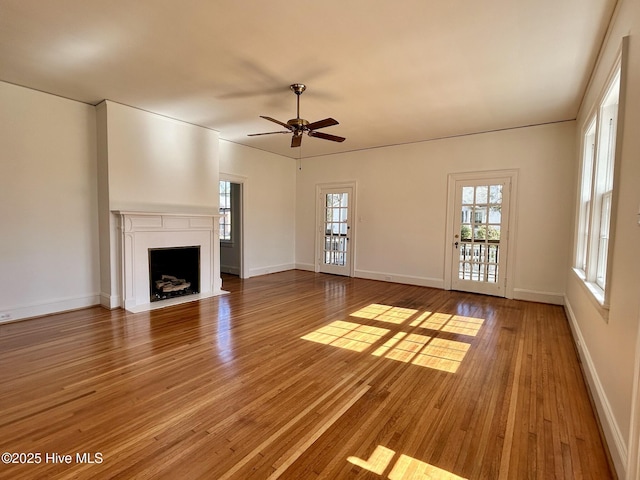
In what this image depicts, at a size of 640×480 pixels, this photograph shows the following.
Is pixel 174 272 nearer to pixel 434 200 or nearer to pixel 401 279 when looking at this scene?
pixel 401 279

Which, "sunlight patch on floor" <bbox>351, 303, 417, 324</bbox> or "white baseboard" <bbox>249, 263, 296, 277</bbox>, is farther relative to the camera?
"white baseboard" <bbox>249, 263, 296, 277</bbox>

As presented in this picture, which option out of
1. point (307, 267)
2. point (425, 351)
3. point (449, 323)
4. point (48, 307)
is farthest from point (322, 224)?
point (48, 307)

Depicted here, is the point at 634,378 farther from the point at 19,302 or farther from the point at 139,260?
the point at 19,302

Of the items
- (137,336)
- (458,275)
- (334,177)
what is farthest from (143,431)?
(334,177)

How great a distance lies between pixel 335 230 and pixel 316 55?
4.67 metres

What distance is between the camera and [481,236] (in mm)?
5625

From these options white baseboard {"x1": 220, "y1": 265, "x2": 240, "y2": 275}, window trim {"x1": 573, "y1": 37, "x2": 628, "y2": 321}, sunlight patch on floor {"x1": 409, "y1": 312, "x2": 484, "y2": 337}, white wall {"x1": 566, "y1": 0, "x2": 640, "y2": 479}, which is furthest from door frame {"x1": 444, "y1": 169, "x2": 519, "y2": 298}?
white baseboard {"x1": 220, "y1": 265, "x2": 240, "y2": 275}

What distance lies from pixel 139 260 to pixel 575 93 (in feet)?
20.1

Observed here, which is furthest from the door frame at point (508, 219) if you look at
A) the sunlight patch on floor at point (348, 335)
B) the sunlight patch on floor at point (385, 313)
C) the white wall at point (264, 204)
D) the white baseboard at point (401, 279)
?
the white wall at point (264, 204)

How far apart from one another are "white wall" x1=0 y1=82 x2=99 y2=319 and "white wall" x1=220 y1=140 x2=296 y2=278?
7.90ft

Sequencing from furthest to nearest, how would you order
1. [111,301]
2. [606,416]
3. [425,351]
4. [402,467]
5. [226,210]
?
[226,210] → [111,301] → [425,351] → [606,416] → [402,467]

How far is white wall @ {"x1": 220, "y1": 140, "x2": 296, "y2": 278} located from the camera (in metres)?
6.63

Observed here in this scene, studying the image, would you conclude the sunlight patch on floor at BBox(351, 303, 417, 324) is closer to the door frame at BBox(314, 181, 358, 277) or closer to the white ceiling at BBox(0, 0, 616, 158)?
the door frame at BBox(314, 181, 358, 277)

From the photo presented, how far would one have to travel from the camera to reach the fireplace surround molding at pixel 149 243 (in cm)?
444
